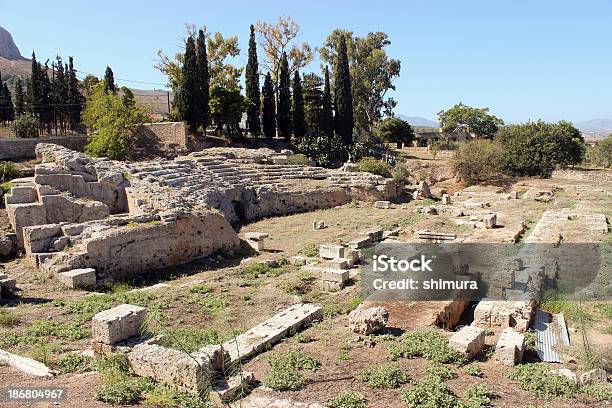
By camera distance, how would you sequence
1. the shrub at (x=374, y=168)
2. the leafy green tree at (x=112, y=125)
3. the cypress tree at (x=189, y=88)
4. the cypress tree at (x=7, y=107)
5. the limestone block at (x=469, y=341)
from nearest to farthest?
the limestone block at (x=469, y=341)
the leafy green tree at (x=112, y=125)
the shrub at (x=374, y=168)
the cypress tree at (x=189, y=88)
the cypress tree at (x=7, y=107)

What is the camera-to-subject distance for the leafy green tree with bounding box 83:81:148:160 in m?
26.3

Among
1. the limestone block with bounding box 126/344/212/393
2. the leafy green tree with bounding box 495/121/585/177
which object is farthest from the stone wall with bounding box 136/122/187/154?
the limestone block with bounding box 126/344/212/393

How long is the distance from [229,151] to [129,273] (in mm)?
16770

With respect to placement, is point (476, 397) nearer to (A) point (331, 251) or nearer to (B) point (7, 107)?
(A) point (331, 251)

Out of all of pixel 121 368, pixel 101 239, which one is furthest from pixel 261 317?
pixel 101 239

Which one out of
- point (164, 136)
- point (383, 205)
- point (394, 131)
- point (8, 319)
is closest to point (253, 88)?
point (164, 136)

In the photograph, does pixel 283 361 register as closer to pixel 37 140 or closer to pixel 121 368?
pixel 121 368

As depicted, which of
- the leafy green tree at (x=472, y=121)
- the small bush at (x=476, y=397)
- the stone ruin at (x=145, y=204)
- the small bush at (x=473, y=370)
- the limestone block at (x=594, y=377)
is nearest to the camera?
the small bush at (x=476, y=397)

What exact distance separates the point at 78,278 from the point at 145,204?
540cm

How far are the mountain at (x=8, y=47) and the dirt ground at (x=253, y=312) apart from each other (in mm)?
174263

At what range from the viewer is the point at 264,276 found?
1448 cm

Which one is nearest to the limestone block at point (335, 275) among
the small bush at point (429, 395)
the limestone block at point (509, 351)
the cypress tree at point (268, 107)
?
the limestone block at point (509, 351)

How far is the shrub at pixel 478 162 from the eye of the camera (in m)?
34.2

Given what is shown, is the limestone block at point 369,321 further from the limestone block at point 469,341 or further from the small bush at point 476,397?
the small bush at point 476,397
